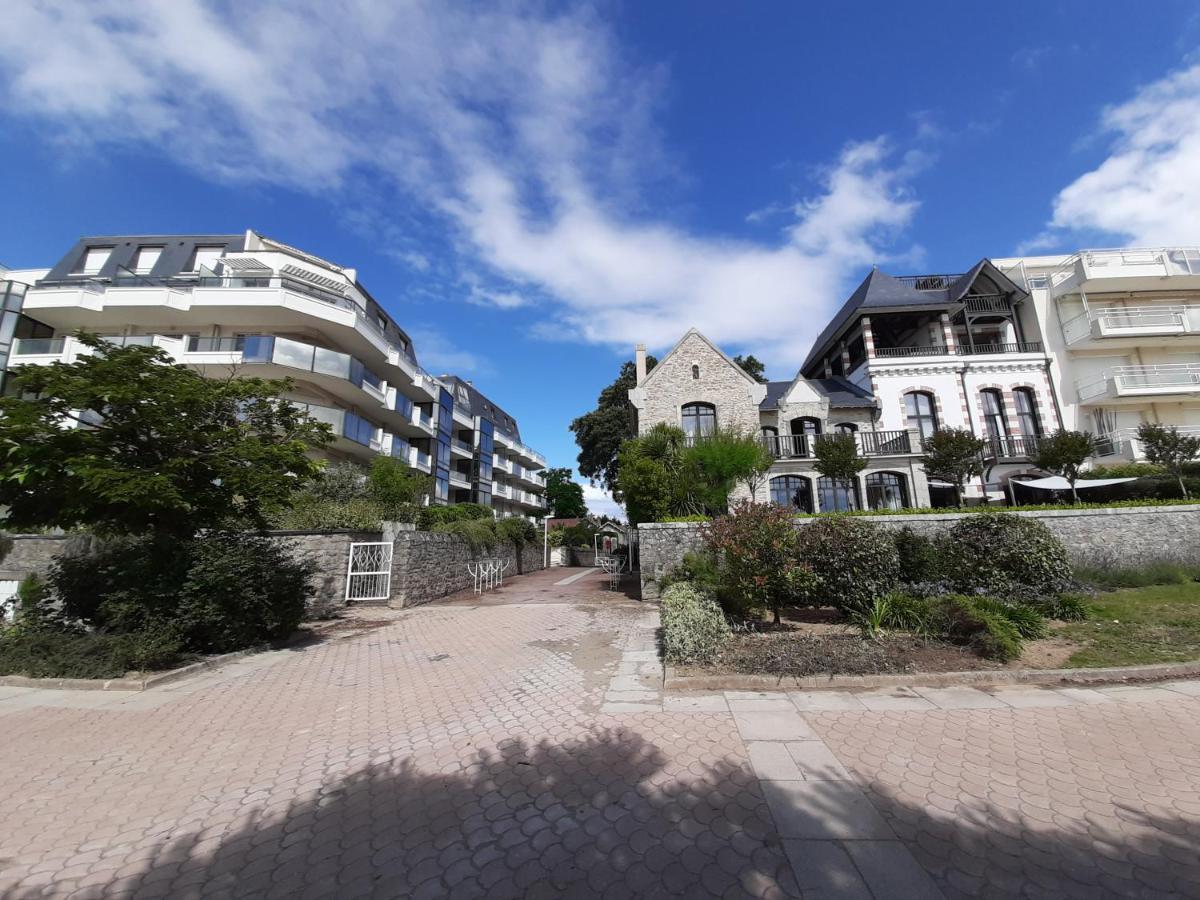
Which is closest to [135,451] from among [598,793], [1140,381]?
[598,793]

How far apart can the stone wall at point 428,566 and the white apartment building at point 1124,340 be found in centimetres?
2647

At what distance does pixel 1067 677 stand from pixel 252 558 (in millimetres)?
11097

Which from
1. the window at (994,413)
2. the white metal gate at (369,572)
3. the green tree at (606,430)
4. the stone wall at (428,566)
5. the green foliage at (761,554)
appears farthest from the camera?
the green tree at (606,430)

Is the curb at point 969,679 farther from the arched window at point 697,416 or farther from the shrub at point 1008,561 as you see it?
the arched window at point 697,416

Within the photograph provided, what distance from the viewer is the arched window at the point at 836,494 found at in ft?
65.9

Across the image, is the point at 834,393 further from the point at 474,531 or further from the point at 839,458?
the point at 474,531

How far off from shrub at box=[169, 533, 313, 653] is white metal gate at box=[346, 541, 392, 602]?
3810 mm

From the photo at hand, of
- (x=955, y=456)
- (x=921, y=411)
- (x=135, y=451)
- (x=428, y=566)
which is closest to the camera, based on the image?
(x=135, y=451)

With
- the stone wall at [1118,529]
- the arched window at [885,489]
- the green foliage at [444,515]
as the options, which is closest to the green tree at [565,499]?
the green foliage at [444,515]

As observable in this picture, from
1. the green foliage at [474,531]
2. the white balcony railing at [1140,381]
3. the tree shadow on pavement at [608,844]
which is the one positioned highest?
the white balcony railing at [1140,381]

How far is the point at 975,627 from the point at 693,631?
3859 mm

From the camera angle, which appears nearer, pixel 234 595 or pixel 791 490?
pixel 234 595

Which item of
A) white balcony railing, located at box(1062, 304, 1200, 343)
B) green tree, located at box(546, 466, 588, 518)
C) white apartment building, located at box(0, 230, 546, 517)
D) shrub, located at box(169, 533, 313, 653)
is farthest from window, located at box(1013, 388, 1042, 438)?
green tree, located at box(546, 466, 588, 518)

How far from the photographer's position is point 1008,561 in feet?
29.2
